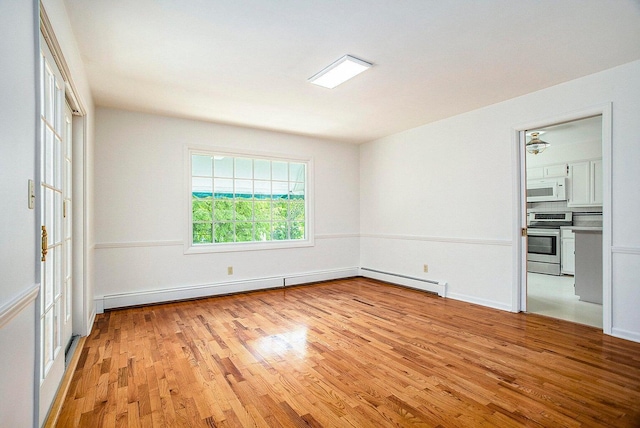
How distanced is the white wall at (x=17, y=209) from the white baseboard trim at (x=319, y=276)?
401cm

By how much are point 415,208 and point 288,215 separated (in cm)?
208

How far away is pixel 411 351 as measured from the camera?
270cm

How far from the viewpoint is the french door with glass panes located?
5.91 feet

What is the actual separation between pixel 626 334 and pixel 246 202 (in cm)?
465

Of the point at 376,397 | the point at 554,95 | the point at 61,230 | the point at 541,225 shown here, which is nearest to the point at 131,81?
the point at 61,230

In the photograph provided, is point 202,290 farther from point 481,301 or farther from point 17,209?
point 481,301

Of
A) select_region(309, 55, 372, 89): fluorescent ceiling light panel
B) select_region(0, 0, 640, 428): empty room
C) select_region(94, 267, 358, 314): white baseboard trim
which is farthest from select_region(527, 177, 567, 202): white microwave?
select_region(309, 55, 372, 89): fluorescent ceiling light panel

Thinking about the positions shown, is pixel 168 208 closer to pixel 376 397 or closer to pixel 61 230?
pixel 61 230

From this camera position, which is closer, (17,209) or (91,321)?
(17,209)

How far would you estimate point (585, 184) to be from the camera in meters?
5.86

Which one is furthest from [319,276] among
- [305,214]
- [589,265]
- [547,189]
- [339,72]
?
[547,189]

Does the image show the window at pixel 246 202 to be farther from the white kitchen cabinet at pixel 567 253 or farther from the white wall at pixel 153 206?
the white kitchen cabinet at pixel 567 253

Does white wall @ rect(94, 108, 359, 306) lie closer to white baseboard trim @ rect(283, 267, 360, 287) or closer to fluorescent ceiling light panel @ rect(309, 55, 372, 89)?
white baseboard trim @ rect(283, 267, 360, 287)

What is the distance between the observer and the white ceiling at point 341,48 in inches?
84.4
